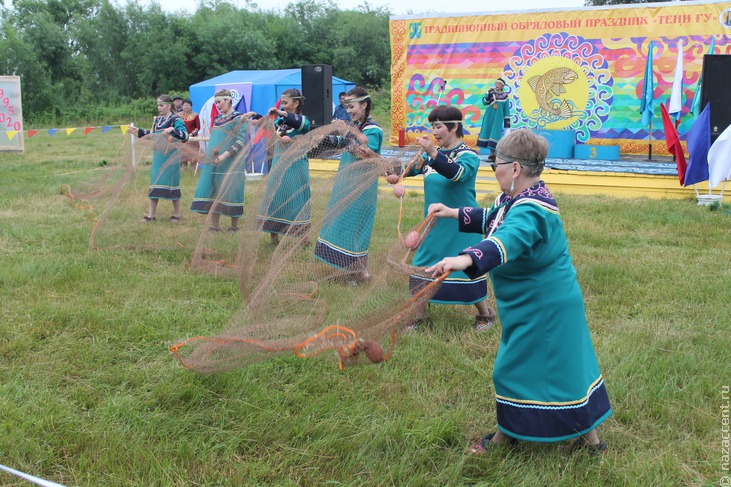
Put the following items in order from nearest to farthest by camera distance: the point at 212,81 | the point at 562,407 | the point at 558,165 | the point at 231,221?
the point at 562,407, the point at 231,221, the point at 558,165, the point at 212,81

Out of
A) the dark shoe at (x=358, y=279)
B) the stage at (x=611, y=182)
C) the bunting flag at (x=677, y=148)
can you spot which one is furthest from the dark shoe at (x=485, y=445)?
the bunting flag at (x=677, y=148)

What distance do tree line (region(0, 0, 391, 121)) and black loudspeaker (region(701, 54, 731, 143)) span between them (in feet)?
82.7

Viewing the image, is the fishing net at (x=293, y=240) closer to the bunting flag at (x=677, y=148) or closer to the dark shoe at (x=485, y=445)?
the dark shoe at (x=485, y=445)

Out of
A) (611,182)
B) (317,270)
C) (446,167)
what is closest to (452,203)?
(446,167)

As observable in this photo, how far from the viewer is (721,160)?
8.74 m

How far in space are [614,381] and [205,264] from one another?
352cm

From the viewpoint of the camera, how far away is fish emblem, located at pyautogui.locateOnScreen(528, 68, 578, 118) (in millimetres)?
14859

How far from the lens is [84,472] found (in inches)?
111

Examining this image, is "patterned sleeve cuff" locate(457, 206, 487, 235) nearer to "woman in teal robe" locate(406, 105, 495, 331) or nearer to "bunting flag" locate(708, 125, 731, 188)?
"woman in teal robe" locate(406, 105, 495, 331)

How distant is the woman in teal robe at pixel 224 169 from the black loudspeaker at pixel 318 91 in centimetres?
208

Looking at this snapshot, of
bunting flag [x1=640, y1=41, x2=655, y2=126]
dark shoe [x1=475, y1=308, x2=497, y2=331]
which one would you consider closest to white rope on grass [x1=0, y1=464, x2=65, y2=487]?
dark shoe [x1=475, y1=308, x2=497, y2=331]

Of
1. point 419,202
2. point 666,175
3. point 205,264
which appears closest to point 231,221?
point 205,264

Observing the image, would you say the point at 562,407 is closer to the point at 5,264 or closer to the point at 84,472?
the point at 84,472

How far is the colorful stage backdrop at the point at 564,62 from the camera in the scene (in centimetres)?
1399
